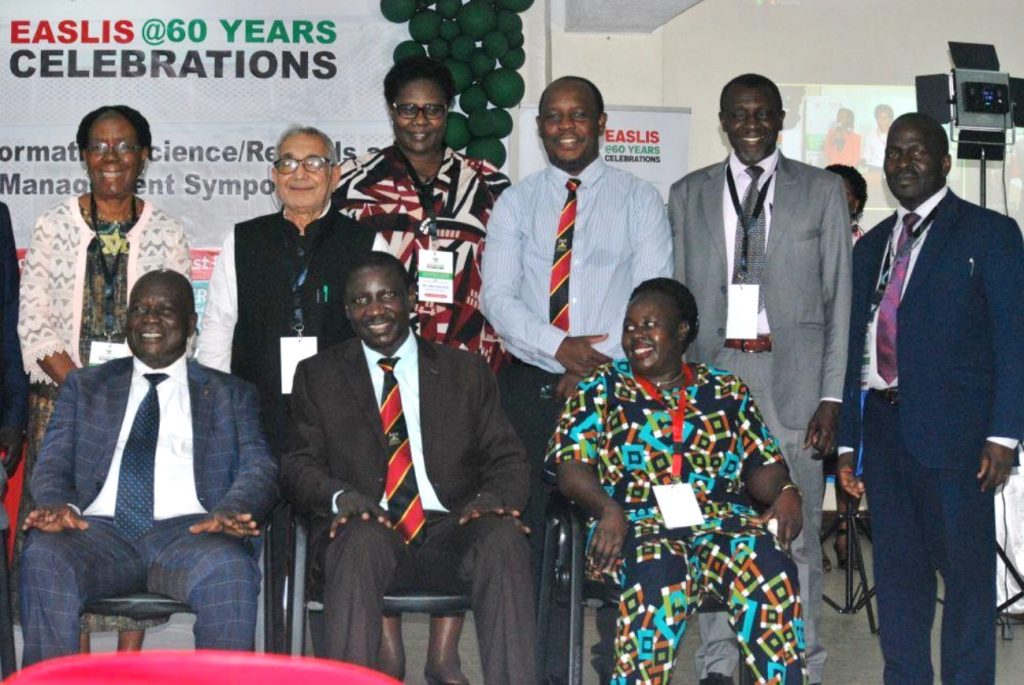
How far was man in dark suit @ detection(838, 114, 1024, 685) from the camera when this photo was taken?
3.56 meters

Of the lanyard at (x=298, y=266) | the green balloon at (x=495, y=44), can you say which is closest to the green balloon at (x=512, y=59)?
the green balloon at (x=495, y=44)

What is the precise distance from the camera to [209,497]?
3.58 m

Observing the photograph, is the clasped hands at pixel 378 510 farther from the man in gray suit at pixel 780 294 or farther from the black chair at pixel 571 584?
the man in gray suit at pixel 780 294

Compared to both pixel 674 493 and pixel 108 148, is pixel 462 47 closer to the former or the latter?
pixel 108 148

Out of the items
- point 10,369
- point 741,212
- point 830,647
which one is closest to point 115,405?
point 10,369

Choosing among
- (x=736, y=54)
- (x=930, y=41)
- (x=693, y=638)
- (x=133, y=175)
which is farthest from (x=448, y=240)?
(x=930, y=41)

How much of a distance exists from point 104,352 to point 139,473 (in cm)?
51

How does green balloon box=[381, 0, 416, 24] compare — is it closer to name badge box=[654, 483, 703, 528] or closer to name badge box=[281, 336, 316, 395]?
Result: name badge box=[281, 336, 316, 395]

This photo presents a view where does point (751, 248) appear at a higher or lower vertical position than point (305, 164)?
lower

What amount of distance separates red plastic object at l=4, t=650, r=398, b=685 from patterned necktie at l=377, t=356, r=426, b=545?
104 inches

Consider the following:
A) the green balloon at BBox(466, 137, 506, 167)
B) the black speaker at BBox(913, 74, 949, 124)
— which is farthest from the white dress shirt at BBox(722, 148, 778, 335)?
the green balloon at BBox(466, 137, 506, 167)

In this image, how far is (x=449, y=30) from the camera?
22.3 ft

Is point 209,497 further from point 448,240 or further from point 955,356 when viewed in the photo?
point 955,356

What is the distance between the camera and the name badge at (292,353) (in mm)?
3809
